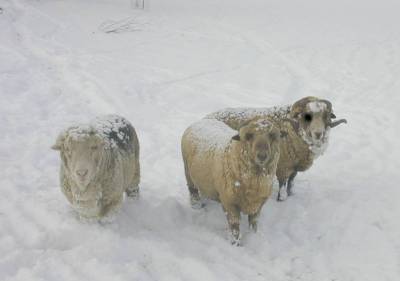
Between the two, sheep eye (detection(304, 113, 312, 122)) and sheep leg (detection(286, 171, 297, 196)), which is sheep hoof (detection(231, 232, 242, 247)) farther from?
sheep eye (detection(304, 113, 312, 122))

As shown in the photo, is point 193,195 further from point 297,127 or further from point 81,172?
point 81,172

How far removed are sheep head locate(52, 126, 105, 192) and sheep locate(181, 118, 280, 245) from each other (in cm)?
125

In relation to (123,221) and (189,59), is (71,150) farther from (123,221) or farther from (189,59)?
(189,59)

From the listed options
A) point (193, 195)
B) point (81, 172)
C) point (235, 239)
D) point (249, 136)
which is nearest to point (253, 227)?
point (235, 239)

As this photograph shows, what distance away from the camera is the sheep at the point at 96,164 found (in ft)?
13.2

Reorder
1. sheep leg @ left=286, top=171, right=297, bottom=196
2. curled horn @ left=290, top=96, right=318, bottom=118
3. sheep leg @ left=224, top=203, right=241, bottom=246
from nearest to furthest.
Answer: sheep leg @ left=224, top=203, right=241, bottom=246 < curled horn @ left=290, top=96, right=318, bottom=118 < sheep leg @ left=286, top=171, right=297, bottom=196

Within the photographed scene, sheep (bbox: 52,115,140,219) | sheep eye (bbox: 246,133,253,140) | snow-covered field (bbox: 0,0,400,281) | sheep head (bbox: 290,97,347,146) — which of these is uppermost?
sheep eye (bbox: 246,133,253,140)

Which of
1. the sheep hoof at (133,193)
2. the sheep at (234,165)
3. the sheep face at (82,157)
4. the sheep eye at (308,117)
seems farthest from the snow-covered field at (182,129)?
the sheep eye at (308,117)

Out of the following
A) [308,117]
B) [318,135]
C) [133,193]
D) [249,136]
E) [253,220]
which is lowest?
[133,193]

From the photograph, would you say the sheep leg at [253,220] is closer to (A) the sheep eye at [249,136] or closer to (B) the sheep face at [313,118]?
(A) the sheep eye at [249,136]

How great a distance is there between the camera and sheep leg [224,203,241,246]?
459cm

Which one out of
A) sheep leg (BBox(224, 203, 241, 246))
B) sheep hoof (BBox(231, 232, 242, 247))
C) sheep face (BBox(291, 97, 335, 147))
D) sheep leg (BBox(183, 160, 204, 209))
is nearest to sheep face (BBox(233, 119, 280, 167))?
sheep leg (BBox(224, 203, 241, 246))

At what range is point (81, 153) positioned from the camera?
4.00 metres

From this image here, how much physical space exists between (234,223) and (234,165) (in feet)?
2.26
